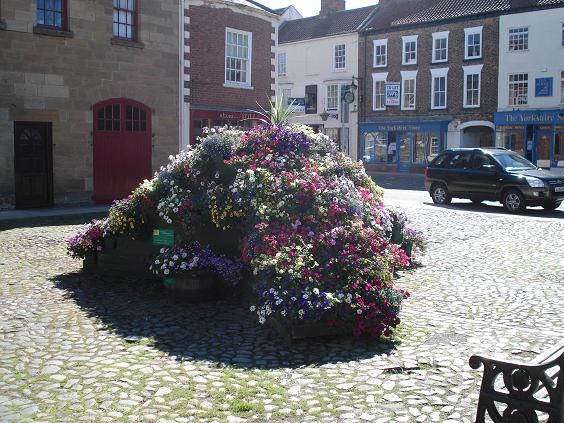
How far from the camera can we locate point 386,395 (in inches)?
186

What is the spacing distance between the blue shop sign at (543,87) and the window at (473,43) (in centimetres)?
413

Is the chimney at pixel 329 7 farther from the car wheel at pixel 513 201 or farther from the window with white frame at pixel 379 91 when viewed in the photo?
the car wheel at pixel 513 201

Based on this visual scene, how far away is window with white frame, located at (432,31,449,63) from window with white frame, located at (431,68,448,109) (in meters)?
0.71

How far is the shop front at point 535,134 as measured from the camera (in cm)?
3612

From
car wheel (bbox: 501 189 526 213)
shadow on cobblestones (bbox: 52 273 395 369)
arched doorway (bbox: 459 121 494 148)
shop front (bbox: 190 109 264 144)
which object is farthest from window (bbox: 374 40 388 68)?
shadow on cobblestones (bbox: 52 273 395 369)

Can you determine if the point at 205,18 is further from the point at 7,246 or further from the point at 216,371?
the point at 216,371

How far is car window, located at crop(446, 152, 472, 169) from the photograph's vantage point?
20.3 meters

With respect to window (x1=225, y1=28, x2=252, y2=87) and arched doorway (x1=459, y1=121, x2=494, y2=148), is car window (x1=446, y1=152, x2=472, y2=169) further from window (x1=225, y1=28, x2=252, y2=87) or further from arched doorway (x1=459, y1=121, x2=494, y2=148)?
arched doorway (x1=459, y1=121, x2=494, y2=148)

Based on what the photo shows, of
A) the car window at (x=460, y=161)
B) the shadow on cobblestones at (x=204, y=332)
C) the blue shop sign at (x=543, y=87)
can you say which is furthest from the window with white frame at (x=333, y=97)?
the shadow on cobblestones at (x=204, y=332)

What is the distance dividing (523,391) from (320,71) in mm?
45186

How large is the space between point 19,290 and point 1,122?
10.5m

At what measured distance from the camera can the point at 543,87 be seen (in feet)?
119

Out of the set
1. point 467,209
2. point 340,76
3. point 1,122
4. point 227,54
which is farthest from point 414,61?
point 1,122

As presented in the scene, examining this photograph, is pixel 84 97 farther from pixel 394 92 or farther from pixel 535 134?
pixel 394 92
